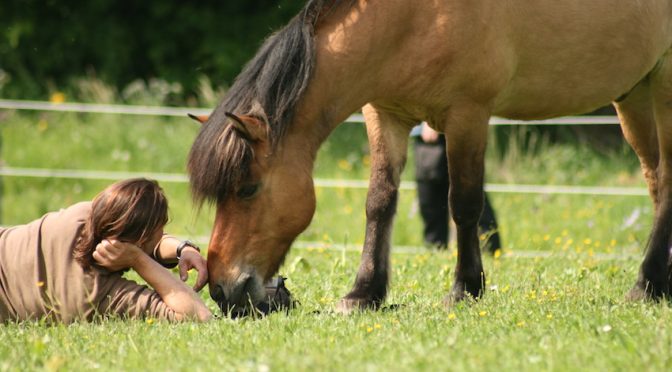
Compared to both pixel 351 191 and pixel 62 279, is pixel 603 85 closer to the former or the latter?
pixel 62 279

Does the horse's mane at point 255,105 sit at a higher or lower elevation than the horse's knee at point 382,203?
higher

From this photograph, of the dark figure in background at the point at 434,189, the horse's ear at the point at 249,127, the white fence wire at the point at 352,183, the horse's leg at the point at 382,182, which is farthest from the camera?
the white fence wire at the point at 352,183

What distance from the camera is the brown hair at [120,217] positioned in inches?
184

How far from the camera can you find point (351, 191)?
10.8m

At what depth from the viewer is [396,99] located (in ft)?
16.7

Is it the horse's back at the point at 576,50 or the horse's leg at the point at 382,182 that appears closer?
the horse's back at the point at 576,50

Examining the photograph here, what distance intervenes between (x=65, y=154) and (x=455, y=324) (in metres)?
8.60

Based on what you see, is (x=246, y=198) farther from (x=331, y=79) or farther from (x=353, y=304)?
(x=353, y=304)

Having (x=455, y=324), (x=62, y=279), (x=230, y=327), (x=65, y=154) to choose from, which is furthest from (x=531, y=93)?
(x=65, y=154)

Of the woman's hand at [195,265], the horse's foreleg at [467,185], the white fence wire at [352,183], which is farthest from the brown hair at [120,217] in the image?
the white fence wire at [352,183]

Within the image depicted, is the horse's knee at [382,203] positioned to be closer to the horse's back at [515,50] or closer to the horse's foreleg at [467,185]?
the horse's foreleg at [467,185]

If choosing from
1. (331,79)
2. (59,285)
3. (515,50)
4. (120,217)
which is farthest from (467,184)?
(59,285)

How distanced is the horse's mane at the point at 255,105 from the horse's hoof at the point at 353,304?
91cm

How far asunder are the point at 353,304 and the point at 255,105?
1.16 m
